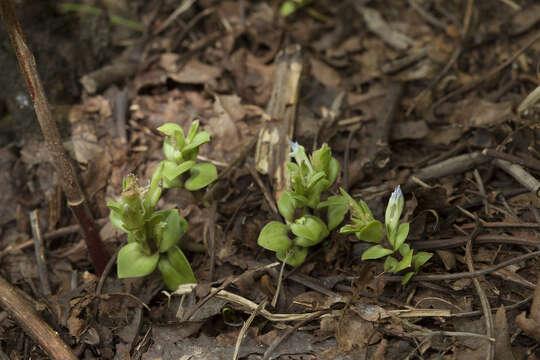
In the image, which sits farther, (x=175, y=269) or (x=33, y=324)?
(x=175, y=269)

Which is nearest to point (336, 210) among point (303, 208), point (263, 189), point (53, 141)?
point (303, 208)

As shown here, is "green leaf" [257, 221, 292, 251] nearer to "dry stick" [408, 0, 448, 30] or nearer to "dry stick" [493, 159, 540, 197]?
"dry stick" [493, 159, 540, 197]

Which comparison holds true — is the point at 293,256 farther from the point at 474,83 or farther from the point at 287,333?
the point at 474,83

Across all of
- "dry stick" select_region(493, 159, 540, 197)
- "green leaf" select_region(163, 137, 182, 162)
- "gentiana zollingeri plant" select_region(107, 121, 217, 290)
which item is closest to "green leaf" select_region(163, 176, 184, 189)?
"gentiana zollingeri plant" select_region(107, 121, 217, 290)

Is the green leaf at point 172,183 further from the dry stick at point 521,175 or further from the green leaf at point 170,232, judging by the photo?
the dry stick at point 521,175

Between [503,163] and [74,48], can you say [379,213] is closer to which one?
[503,163]

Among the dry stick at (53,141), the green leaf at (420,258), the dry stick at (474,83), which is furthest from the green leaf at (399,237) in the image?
the dry stick at (53,141)

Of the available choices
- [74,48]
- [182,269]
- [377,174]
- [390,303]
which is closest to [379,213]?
[377,174]

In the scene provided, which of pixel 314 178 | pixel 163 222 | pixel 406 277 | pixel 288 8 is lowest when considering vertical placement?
pixel 406 277
